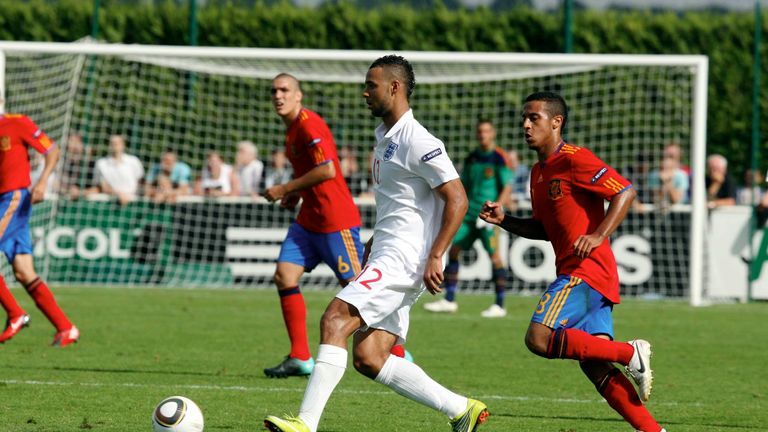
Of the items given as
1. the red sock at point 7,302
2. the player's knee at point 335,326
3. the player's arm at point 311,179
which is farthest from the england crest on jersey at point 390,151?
the red sock at point 7,302

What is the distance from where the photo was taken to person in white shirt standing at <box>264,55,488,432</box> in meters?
6.45

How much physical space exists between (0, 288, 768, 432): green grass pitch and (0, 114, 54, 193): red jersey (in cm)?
147

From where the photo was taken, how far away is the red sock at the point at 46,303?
11125 millimetres

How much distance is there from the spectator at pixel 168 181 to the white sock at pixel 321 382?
41.0 feet

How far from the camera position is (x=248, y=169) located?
18828 millimetres

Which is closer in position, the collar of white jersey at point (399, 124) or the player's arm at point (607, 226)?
the player's arm at point (607, 226)

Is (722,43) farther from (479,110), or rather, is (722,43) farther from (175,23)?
(175,23)

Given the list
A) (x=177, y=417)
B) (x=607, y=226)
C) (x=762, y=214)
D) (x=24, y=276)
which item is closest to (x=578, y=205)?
(x=607, y=226)

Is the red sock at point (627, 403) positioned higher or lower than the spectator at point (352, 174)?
lower

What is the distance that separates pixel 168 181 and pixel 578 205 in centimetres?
1273

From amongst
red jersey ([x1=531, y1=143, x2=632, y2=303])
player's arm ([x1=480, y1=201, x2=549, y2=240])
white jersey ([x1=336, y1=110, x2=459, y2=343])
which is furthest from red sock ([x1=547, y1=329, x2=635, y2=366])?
white jersey ([x1=336, y1=110, x2=459, y2=343])

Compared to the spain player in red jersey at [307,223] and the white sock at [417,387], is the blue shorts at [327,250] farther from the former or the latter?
the white sock at [417,387]

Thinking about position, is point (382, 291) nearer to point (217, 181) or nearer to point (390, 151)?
point (390, 151)

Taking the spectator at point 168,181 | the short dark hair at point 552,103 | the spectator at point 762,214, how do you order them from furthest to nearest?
the spectator at point 168,181, the spectator at point 762,214, the short dark hair at point 552,103
